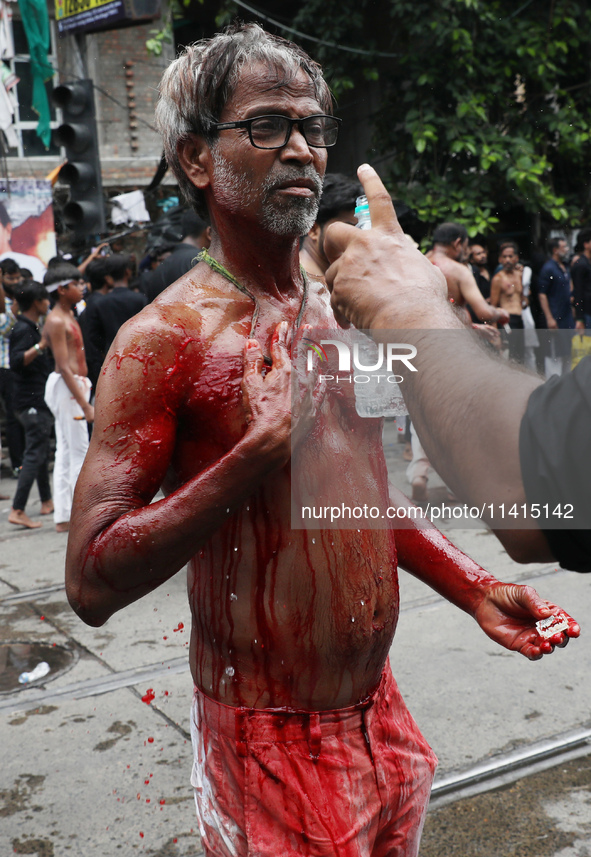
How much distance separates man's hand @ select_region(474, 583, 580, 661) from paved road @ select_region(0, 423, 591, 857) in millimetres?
927

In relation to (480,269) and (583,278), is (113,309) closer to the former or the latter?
(480,269)

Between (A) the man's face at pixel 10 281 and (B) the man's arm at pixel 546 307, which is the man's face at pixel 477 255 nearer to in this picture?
(B) the man's arm at pixel 546 307

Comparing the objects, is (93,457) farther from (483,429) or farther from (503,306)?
(503,306)

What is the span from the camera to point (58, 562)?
560 centimetres

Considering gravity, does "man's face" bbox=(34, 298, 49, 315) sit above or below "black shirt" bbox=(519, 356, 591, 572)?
below

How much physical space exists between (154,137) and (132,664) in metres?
11.0

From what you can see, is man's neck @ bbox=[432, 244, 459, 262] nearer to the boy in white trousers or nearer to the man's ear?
the boy in white trousers

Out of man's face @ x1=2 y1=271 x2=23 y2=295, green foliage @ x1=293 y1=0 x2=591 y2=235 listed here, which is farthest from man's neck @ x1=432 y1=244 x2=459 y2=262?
man's face @ x1=2 y1=271 x2=23 y2=295

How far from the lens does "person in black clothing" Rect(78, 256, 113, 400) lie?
640 cm

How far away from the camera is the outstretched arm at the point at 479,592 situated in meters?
1.59

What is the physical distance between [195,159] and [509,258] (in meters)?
8.29

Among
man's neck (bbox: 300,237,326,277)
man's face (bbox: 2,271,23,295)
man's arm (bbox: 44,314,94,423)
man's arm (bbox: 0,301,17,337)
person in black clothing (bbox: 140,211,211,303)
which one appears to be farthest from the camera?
man's face (bbox: 2,271,23,295)

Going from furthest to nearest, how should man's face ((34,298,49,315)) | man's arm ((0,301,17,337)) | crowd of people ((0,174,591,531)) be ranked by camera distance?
1. man's arm ((0,301,17,337))
2. man's face ((34,298,49,315))
3. crowd of people ((0,174,591,531))

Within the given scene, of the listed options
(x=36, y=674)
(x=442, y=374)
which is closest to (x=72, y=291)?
(x=36, y=674)
